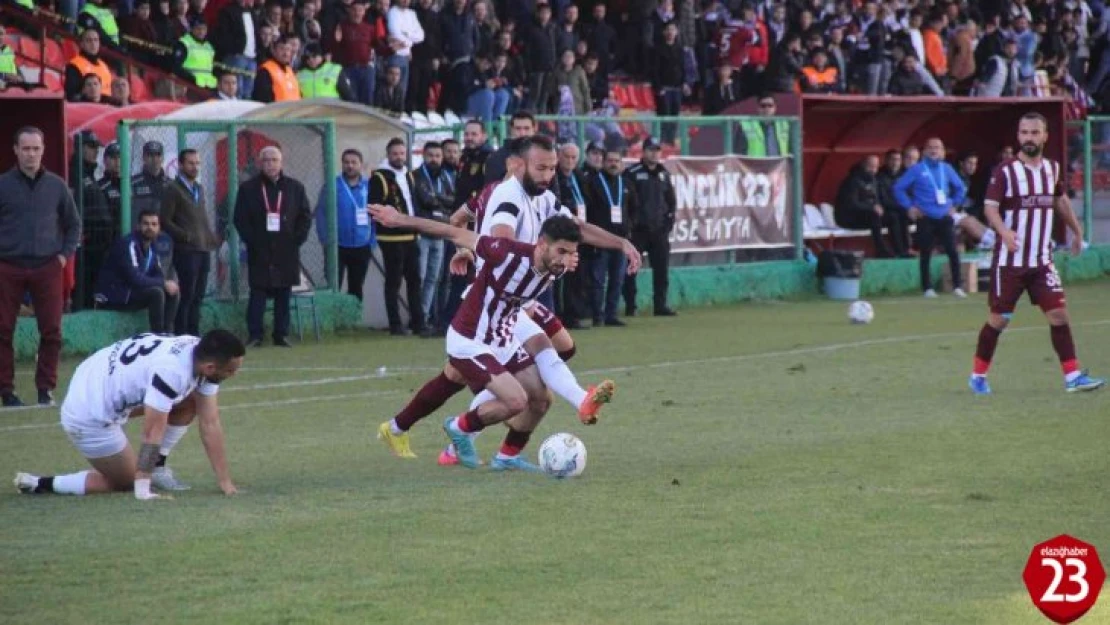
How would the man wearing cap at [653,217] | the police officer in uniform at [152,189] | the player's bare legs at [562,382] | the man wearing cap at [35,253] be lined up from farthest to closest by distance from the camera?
the man wearing cap at [653,217] < the police officer in uniform at [152,189] < the man wearing cap at [35,253] < the player's bare legs at [562,382]

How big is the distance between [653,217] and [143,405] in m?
13.9

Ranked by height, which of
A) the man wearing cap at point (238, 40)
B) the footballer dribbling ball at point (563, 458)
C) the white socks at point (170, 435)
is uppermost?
the man wearing cap at point (238, 40)

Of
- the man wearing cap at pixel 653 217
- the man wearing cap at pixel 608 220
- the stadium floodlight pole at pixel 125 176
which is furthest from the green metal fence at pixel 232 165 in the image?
the man wearing cap at pixel 653 217

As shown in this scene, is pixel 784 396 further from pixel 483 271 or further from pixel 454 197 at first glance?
pixel 454 197

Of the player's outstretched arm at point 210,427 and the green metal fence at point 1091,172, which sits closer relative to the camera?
the player's outstretched arm at point 210,427

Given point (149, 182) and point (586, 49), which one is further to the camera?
point (586, 49)

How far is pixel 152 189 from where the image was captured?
19781 millimetres

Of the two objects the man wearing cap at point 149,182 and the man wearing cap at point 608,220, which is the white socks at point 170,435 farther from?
the man wearing cap at point 608,220

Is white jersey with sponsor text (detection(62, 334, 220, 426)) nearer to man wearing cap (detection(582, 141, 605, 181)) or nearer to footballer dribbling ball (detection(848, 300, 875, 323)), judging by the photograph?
man wearing cap (detection(582, 141, 605, 181))

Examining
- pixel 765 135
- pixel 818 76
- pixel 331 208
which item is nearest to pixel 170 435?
pixel 331 208

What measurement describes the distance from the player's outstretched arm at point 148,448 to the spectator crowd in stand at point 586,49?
42.3 ft

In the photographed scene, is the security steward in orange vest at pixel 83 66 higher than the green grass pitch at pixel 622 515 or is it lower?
higher

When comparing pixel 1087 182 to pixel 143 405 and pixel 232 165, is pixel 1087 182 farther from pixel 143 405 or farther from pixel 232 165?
pixel 143 405

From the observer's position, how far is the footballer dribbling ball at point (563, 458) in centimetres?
1079
